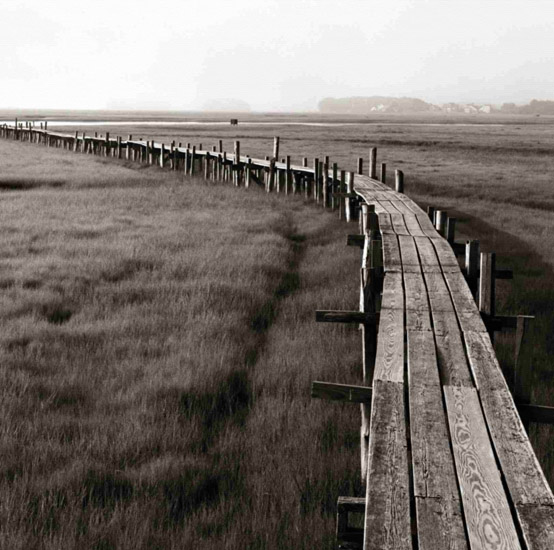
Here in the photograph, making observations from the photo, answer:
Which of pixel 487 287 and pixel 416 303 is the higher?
pixel 487 287

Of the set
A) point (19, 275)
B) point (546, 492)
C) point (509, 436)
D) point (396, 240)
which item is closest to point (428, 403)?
point (509, 436)

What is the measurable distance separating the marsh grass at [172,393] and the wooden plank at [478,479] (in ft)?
2.99

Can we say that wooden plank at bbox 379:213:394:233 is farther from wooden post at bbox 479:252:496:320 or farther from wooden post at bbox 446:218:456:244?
wooden post at bbox 479:252:496:320

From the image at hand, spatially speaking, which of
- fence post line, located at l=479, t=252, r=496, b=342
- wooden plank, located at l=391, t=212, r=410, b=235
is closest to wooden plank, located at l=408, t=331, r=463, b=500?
fence post line, located at l=479, t=252, r=496, b=342

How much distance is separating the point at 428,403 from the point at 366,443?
877 millimetres

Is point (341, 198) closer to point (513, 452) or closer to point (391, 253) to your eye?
point (391, 253)

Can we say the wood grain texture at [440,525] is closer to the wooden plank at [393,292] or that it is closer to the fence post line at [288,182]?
the wooden plank at [393,292]

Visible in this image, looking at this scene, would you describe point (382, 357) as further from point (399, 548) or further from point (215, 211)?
point (215, 211)

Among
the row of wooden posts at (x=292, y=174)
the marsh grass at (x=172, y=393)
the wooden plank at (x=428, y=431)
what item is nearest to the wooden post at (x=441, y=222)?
the marsh grass at (x=172, y=393)

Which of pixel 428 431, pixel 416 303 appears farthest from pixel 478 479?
pixel 416 303

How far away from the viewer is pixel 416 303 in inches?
192

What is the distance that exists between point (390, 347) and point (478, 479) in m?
1.42

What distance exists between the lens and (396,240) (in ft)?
24.8

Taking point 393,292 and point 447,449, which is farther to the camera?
point 393,292
